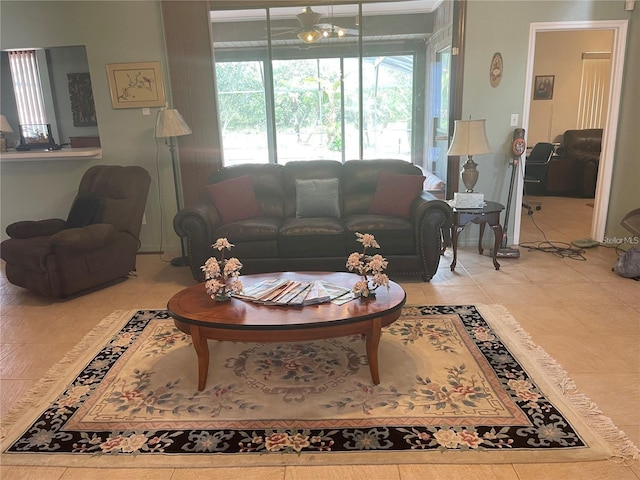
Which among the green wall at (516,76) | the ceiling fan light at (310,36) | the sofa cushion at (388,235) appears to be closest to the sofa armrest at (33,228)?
the sofa cushion at (388,235)

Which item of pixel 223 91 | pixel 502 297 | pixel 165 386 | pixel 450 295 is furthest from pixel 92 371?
pixel 223 91

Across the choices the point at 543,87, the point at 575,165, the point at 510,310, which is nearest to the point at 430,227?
the point at 510,310

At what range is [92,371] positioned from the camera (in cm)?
257

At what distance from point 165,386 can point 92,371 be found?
51 centimetres

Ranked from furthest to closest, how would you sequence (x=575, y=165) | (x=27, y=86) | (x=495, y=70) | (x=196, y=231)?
(x=575, y=165) < (x=27, y=86) < (x=495, y=70) < (x=196, y=231)

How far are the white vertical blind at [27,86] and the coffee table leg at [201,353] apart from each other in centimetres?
396

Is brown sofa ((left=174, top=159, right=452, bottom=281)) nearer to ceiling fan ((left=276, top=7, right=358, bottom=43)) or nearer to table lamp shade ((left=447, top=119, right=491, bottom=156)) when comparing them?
table lamp shade ((left=447, top=119, right=491, bottom=156))

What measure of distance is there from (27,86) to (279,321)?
14.5 ft

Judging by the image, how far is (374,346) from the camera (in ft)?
7.51

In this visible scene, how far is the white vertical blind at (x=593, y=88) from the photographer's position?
7.44 m

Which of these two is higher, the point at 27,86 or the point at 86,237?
the point at 27,86

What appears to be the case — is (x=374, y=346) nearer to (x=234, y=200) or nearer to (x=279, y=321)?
(x=279, y=321)

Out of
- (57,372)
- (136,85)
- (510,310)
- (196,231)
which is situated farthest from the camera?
(136,85)

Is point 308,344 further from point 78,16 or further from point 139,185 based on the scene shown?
point 78,16
